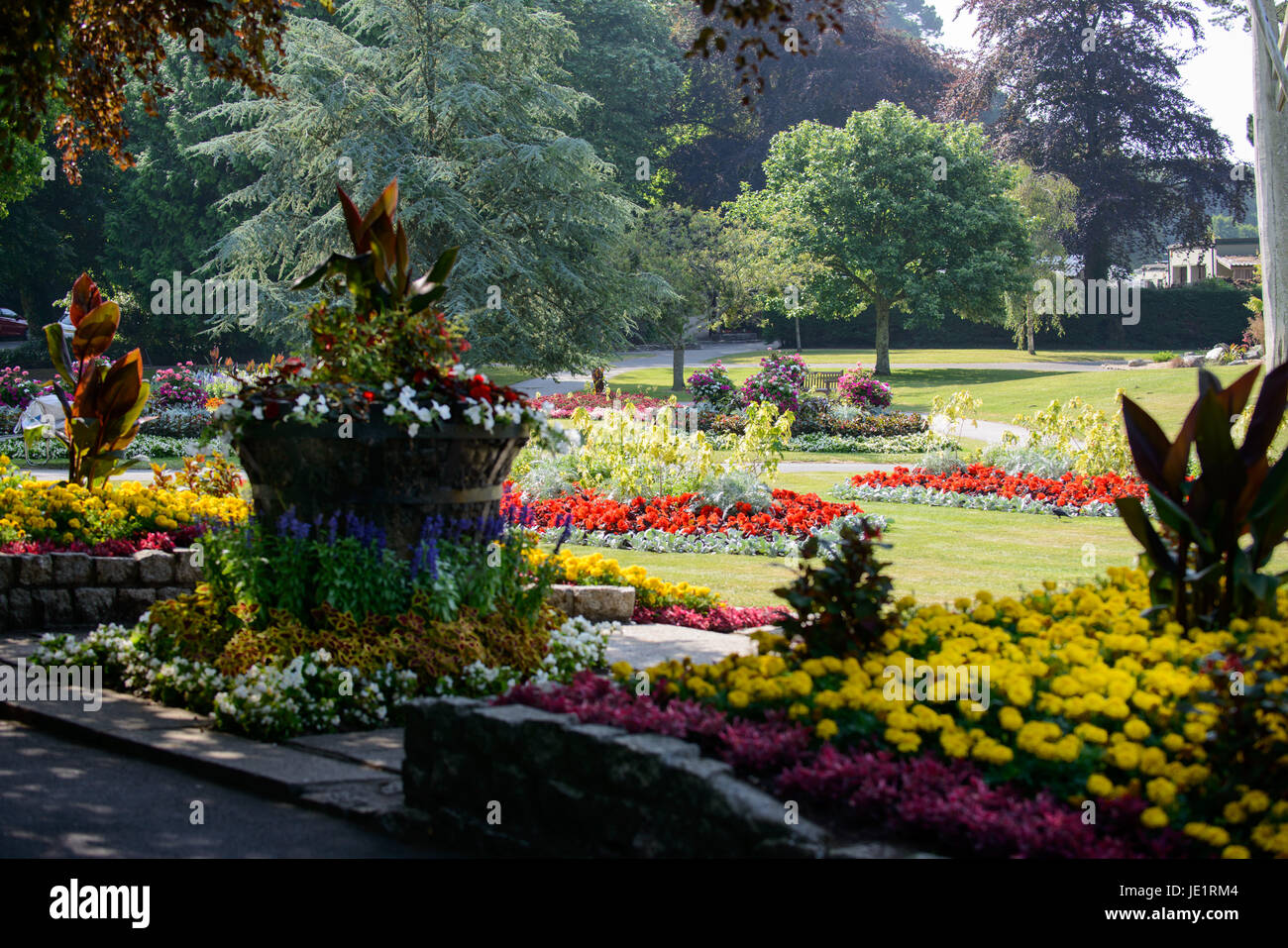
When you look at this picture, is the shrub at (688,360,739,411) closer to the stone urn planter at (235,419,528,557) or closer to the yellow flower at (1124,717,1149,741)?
the stone urn planter at (235,419,528,557)

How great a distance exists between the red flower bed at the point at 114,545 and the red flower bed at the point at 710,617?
283cm

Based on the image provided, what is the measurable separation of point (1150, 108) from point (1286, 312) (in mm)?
33441

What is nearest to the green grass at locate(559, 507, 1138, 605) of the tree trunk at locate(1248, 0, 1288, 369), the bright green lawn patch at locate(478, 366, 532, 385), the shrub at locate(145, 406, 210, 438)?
the tree trunk at locate(1248, 0, 1288, 369)

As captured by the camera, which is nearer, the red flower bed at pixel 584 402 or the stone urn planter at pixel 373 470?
the stone urn planter at pixel 373 470

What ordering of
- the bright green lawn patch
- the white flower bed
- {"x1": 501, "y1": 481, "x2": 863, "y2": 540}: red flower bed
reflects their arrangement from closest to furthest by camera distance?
the white flower bed
{"x1": 501, "y1": 481, "x2": 863, "y2": 540}: red flower bed
the bright green lawn patch

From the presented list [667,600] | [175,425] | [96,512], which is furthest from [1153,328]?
[96,512]

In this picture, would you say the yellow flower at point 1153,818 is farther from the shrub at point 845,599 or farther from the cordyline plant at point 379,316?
the cordyline plant at point 379,316

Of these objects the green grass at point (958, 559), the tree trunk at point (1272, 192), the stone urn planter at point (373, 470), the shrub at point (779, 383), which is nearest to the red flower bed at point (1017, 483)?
the green grass at point (958, 559)

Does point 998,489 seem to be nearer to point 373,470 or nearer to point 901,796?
point 373,470

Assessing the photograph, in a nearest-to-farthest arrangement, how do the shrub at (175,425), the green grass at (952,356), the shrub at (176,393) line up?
the shrub at (175,425) → the shrub at (176,393) → the green grass at (952,356)

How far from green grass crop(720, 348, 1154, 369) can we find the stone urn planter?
32029mm

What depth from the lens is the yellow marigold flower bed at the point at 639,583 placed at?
7.25 meters

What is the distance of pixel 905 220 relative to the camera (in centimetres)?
3419

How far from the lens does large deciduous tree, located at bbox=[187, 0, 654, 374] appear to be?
2541 cm
